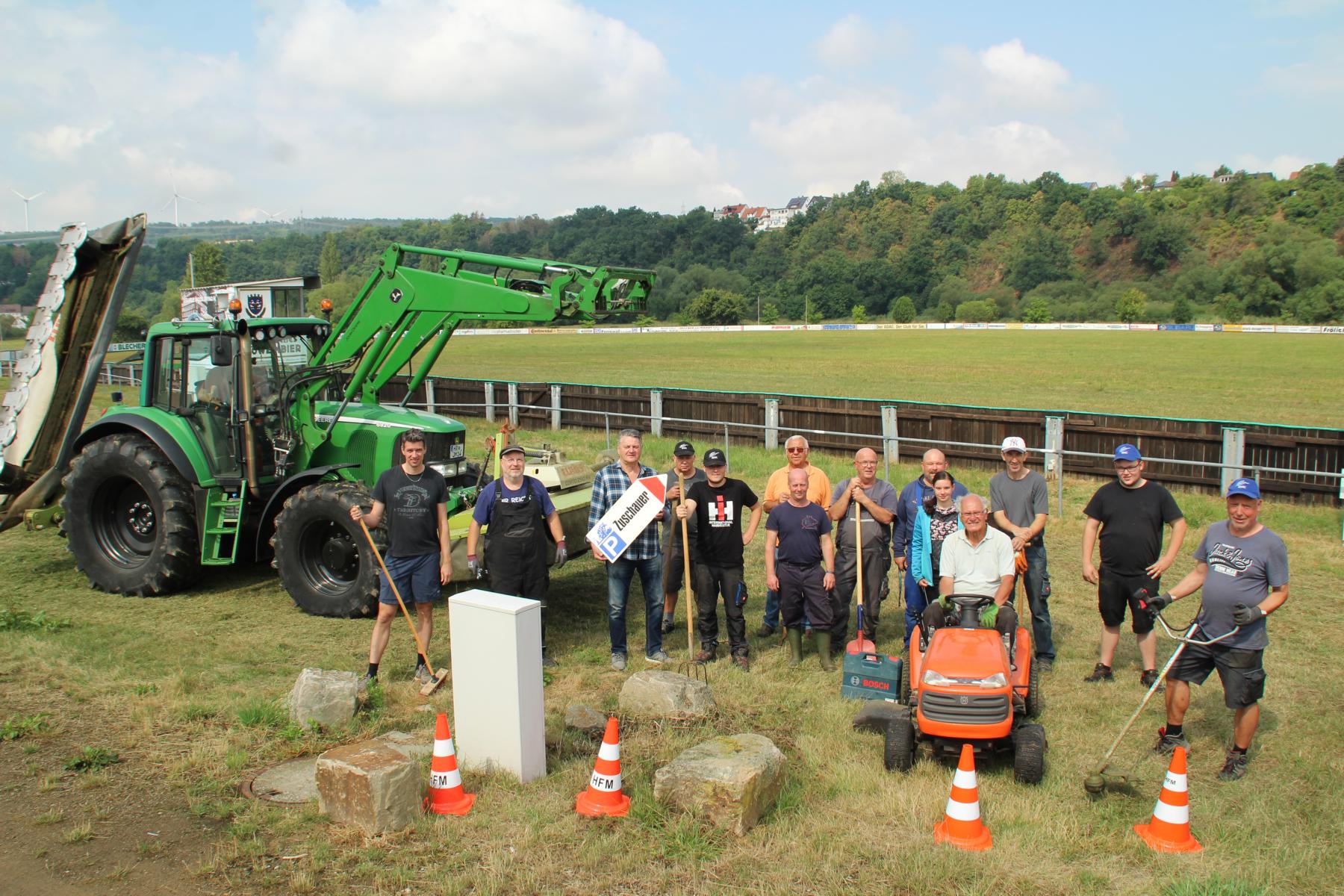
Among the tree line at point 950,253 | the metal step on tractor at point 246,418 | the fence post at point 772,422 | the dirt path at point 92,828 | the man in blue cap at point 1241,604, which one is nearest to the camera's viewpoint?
the dirt path at point 92,828

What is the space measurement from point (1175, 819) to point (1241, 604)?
1447 mm

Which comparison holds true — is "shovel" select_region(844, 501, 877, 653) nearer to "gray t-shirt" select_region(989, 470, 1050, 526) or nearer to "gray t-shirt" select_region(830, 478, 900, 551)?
"gray t-shirt" select_region(830, 478, 900, 551)

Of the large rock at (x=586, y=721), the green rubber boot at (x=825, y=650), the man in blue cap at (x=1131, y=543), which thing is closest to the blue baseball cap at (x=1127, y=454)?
the man in blue cap at (x=1131, y=543)

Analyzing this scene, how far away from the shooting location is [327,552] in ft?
29.5

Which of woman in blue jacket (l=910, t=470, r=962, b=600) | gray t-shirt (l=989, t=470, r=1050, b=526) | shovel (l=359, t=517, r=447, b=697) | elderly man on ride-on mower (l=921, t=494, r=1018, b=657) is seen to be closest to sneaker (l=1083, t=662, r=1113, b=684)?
gray t-shirt (l=989, t=470, r=1050, b=526)

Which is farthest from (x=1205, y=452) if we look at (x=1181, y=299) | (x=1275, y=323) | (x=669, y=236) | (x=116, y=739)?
(x=669, y=236)

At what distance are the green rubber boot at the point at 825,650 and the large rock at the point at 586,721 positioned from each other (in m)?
1.90

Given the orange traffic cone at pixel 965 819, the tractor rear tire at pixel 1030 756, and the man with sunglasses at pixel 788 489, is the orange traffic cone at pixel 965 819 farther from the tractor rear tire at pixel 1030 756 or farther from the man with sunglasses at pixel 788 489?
the man with sunglasses at pixel 788 489

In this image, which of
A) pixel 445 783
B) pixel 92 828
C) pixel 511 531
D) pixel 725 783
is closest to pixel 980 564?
pixel 725 783

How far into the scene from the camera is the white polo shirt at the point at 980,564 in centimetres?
636

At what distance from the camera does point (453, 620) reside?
5.87 metres

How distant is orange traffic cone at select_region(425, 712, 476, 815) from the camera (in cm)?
526

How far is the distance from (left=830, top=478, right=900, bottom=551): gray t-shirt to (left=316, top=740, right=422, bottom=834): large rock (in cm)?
412

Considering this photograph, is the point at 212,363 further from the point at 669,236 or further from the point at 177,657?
the point at 669,236
